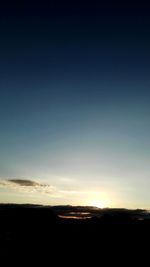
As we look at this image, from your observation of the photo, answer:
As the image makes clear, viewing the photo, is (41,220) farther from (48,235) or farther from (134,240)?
(134,240)

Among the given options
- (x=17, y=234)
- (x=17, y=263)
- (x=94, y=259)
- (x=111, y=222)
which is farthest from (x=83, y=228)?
(x=17, y=263)

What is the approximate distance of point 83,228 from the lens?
93.6 meters

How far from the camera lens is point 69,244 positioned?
77500mm

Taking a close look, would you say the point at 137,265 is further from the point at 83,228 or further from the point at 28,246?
the point at 83,228

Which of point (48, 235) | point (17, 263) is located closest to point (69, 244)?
point (48, 235)

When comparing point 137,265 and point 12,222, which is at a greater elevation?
point 12,222

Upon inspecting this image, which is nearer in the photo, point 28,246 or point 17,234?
point 28,246

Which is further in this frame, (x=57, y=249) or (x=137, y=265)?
(x=57, y=249)

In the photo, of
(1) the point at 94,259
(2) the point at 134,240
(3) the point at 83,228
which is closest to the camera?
(1) the point at 94,259

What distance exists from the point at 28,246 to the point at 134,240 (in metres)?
21.3

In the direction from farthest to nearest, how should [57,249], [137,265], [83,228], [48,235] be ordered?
[83,228]
[48,235]
[57,249]
[137,265]

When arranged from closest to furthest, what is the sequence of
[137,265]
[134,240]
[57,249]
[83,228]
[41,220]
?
[137,265]
[57,249]
[134,240]
[83,228]
[41,220]

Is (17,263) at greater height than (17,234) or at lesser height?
lesser

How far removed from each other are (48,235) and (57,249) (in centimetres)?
1146
